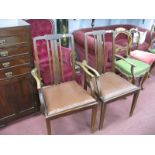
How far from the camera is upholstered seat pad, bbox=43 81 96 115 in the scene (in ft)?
4.75

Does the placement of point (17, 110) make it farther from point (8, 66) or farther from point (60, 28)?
point (60, 28)

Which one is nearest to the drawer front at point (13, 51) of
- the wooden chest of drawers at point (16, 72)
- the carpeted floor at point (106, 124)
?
the wooden chest of drawers at point (16, 72)

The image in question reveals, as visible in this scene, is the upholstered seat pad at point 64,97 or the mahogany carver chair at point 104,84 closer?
the upholstered seat pad at point 64,97

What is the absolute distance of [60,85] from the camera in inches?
68.2

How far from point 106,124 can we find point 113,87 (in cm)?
48

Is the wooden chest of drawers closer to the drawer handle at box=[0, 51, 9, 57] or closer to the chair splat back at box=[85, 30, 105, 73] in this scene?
the drawer handle at box=[0, 51, 9, 57]

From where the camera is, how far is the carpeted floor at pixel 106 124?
179cm

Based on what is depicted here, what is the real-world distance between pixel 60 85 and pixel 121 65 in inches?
40.9

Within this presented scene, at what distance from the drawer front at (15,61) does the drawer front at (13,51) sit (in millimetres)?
40

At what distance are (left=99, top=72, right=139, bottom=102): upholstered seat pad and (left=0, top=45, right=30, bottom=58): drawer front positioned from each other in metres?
0.87

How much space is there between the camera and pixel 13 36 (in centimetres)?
138

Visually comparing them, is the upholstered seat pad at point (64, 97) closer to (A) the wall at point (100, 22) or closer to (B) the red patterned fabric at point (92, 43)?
(B) the red patterned fabric at point (92, 43)

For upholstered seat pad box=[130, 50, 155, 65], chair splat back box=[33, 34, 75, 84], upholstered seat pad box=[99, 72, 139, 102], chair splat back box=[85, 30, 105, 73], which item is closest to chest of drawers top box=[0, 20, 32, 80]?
chair splat back box=[33, 34, 75, 84]
